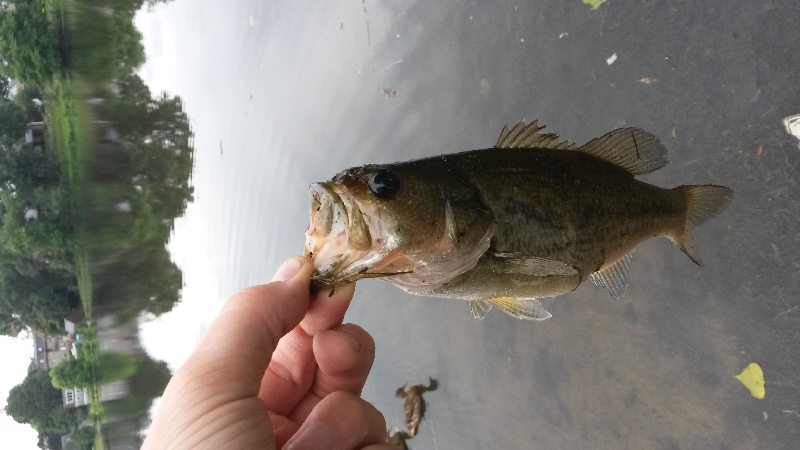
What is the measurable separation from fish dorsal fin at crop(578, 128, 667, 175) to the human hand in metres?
1.11

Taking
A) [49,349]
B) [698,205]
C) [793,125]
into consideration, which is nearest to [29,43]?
[49,349]

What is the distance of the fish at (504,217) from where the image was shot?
4.75 feet

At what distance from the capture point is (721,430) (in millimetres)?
2643

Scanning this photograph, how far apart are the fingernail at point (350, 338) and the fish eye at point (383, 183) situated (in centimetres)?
46

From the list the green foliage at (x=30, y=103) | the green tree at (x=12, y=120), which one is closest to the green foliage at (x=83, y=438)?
the green tree at (x=12, y=120)

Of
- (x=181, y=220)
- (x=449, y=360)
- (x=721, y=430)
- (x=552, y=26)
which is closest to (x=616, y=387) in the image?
(x=721, y=430)

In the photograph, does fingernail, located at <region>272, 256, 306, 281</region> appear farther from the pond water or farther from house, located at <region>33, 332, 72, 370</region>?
house, located at <region>33, 332, 72, 370</region>

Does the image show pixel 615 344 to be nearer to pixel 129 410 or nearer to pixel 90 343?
pixel 129 410

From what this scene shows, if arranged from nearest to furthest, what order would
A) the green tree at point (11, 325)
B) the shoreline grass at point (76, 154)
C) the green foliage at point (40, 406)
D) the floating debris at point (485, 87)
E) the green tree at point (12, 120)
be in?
the floating debris at point (485, 87)
the shoreline grass at point (76, 154)
the green tree at point (12, 120)
the green foliage at point (40, 406)
the green tree at point (11, 325)

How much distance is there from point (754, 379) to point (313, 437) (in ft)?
7.64

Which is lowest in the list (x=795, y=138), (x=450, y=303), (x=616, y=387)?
(x=616, y=387)

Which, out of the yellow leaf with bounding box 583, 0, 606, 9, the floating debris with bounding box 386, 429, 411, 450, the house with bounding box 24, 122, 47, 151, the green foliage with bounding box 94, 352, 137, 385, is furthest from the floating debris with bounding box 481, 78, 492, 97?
the house with bounding box 24, 122, 47, 151

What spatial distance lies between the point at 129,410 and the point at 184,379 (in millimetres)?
13389

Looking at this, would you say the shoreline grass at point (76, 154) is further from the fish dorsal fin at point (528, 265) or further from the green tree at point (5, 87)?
the fish dorsal fin at point (528, 265)
